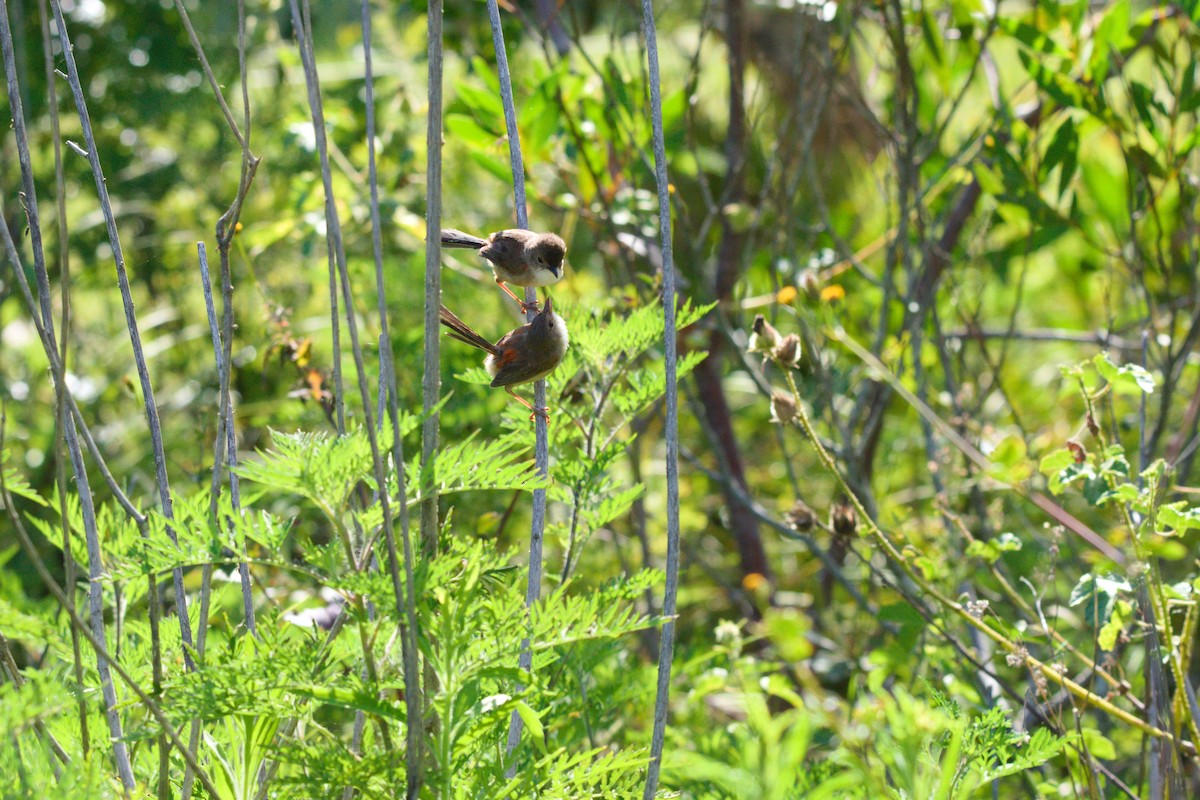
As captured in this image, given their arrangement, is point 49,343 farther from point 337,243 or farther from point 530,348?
point 530,348

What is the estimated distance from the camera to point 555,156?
2.15m

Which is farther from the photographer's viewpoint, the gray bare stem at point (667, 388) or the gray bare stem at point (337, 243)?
the gray bare stem at point (667, 388)

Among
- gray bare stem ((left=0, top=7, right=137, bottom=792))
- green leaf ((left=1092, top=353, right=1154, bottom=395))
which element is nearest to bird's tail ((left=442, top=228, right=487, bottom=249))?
gray bare stem ((left=0, top=7, right=137, bottom=792))

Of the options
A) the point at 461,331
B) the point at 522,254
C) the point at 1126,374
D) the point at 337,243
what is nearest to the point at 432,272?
the point at 337,243

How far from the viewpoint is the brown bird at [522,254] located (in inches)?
44.4

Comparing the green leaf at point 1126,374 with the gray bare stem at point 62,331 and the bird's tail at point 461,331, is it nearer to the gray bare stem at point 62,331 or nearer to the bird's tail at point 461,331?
the bird's tail at point 461,331

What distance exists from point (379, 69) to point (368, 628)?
2490 mm

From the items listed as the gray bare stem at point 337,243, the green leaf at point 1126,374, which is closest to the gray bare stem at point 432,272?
the gray bare stem at point 337,243

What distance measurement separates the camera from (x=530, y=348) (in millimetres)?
1037

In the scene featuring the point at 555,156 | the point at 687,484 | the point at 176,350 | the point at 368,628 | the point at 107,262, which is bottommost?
the point at 687,484

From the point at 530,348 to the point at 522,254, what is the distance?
142 millimetres

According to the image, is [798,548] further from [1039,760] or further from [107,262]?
[107,262]

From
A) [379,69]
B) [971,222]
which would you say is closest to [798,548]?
[971,222]

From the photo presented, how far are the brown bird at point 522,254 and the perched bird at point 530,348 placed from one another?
7 centimetres
